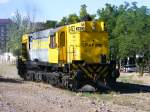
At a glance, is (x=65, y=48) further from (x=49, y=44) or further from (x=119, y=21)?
(x=119, y=21)

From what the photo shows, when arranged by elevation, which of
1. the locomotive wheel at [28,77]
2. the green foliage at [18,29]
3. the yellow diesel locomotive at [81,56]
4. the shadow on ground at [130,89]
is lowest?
the shadow on ground at [130,89]

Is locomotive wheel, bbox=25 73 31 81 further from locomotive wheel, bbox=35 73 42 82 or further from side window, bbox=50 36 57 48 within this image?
side window, bbox=50 36 57 48

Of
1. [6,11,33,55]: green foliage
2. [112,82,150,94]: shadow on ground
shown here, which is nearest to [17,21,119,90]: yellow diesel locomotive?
[112,82,150,94]: shadow on ground

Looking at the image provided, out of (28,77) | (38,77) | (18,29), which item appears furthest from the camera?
(18,29)

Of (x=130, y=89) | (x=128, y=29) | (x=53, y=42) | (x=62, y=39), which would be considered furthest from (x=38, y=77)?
(x=128, y=29)

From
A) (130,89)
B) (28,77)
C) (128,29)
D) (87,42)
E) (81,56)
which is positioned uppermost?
(128,29)

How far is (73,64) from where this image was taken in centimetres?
2683

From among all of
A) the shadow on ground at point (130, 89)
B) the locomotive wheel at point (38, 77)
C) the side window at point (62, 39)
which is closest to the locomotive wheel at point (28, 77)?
the locomotive wheel at point (38, 77)

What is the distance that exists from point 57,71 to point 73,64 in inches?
113

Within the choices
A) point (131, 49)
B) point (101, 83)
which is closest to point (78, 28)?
point (101, 83)

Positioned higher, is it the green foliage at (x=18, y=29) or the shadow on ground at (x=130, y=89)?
the green foliage at (x=18, y=29)

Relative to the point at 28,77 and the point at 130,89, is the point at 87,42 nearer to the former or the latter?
the point at 130,89

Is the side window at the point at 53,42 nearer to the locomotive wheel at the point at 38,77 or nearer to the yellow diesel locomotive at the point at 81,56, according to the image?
the yellow diesel locomotive at the point at 81,56

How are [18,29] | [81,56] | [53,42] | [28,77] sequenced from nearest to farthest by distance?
[81,56] → [53,42] → [28,77] → [18,29]
